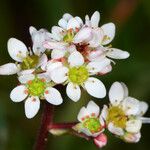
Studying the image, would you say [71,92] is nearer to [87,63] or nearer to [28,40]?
[87,63]

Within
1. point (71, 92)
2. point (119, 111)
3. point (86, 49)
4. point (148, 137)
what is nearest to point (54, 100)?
point (71, 92)

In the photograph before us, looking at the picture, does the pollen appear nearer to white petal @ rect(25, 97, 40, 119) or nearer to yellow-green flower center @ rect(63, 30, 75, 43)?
white petal @ rect(25, 97, 40, 119)

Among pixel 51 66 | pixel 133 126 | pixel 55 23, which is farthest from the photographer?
pixel 55 23

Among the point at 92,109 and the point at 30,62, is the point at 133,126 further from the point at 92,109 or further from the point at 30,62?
the point at 30,62

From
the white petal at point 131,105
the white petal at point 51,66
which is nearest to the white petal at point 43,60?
the white petal at point 51,66

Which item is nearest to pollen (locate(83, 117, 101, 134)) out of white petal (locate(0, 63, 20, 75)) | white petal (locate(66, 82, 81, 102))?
white petal (locate(66, 82, 81, 102))

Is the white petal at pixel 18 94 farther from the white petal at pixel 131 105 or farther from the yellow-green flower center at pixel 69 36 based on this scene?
the white petal at pixel 131 105

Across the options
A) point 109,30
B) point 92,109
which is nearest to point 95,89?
point 92,109
